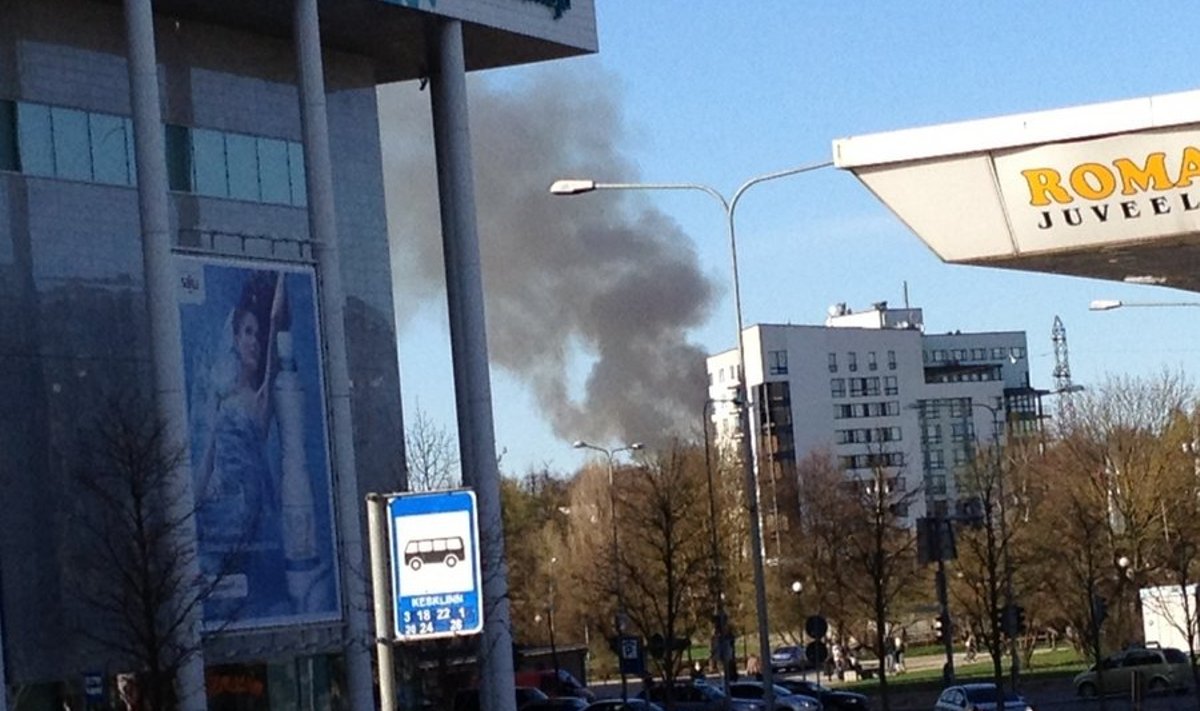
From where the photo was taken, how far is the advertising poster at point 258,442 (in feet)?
145

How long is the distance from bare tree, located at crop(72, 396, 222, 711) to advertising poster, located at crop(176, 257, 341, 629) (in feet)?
3.53

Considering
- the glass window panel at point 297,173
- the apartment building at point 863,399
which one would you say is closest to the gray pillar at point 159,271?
the glass window panel at point 297,173

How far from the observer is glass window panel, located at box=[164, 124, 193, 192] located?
46750 mm

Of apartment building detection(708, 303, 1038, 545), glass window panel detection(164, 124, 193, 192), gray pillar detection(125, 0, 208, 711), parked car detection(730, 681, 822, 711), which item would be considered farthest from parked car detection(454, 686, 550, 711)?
apartment building detection(708, 303, 1038, 545)

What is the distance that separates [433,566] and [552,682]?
63152 mm

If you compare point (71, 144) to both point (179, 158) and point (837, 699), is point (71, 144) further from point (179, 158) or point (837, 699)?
point (837, 699)

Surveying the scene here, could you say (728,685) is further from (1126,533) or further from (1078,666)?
(1078,666)

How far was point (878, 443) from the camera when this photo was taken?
16200 centimetres

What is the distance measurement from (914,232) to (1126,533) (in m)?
62.3

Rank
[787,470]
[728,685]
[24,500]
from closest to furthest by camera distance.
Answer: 1. [24,500]
2. [728,685]
3. [787,470]

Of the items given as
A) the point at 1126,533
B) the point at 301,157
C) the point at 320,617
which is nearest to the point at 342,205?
the point at 301,157

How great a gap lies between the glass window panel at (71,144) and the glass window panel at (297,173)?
5848 millimetres

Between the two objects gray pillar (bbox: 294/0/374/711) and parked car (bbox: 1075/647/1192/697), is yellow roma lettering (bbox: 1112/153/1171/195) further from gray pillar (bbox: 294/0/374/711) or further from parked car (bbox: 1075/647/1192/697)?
parked car (bbox: 1075/647/1192/697)

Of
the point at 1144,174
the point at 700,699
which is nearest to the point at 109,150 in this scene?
the point at 700,699
